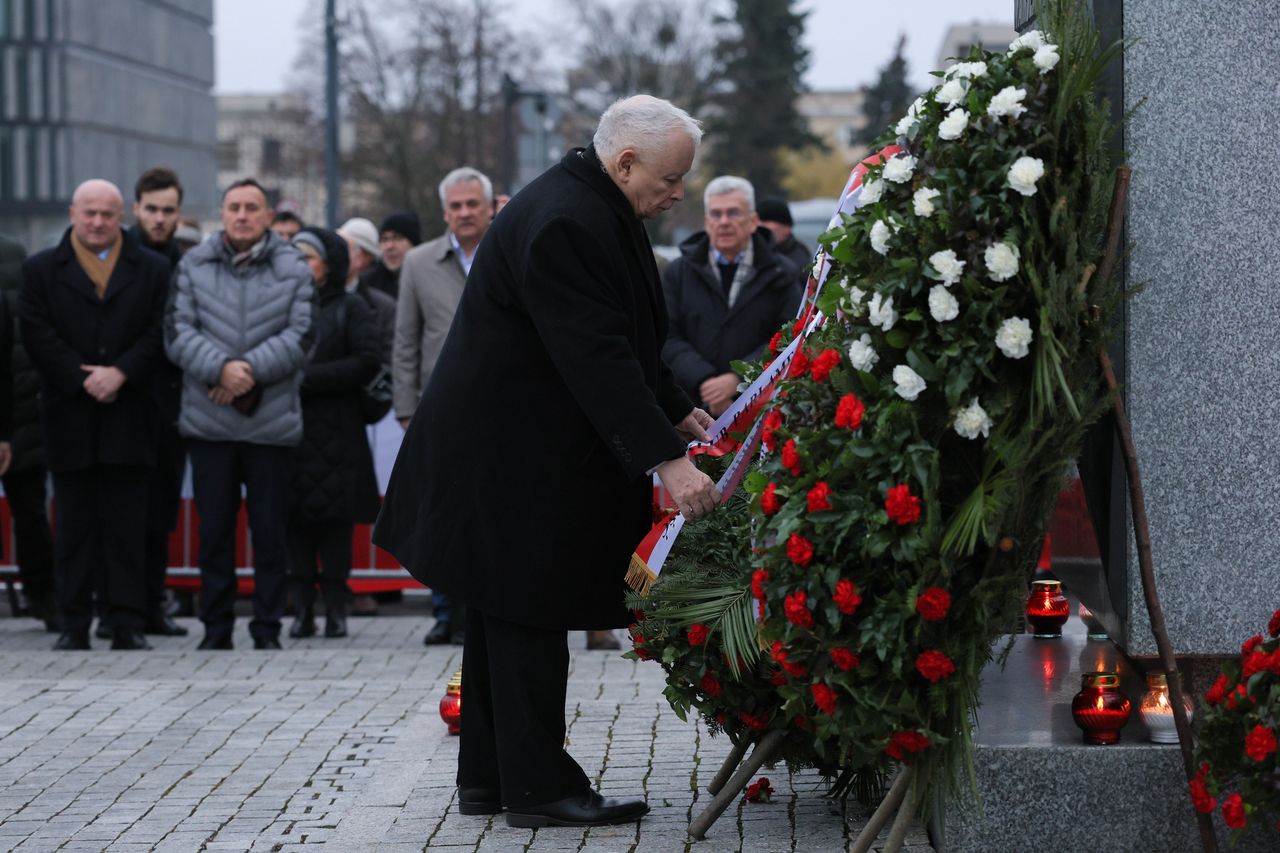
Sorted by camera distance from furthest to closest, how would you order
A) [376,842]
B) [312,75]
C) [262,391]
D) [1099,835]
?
[312,75]
[262,391]
[376,842]
[1099,835]

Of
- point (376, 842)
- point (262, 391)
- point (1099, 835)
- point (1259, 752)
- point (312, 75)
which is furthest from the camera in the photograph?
point (312, 75)

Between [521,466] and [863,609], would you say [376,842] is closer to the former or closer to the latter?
[521,466]

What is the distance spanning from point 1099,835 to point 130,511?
602 centimetres

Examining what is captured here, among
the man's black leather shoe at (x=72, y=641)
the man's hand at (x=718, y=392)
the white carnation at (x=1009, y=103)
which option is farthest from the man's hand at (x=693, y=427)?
the man's black leather shoe at (x=72, y=641)

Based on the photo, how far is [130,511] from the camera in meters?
9.49

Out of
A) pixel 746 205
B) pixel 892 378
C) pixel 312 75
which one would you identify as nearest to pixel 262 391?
pixel 746 205

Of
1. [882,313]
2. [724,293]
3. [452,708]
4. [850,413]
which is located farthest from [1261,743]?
[724,293]

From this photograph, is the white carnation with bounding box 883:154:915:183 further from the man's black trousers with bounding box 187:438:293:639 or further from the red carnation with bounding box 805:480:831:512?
the man's black trousers with bounding box 187:438:293:639

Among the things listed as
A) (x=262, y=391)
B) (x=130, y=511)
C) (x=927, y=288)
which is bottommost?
(x=130, y=511)

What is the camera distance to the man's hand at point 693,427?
5664 millimetres

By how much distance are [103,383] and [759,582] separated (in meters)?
5.46

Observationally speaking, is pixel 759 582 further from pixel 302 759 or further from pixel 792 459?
pixel 302 759

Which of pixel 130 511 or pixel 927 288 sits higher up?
pixel 927 288

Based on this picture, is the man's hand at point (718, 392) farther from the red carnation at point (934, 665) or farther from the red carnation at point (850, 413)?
the red carnation at point (934, 665)
